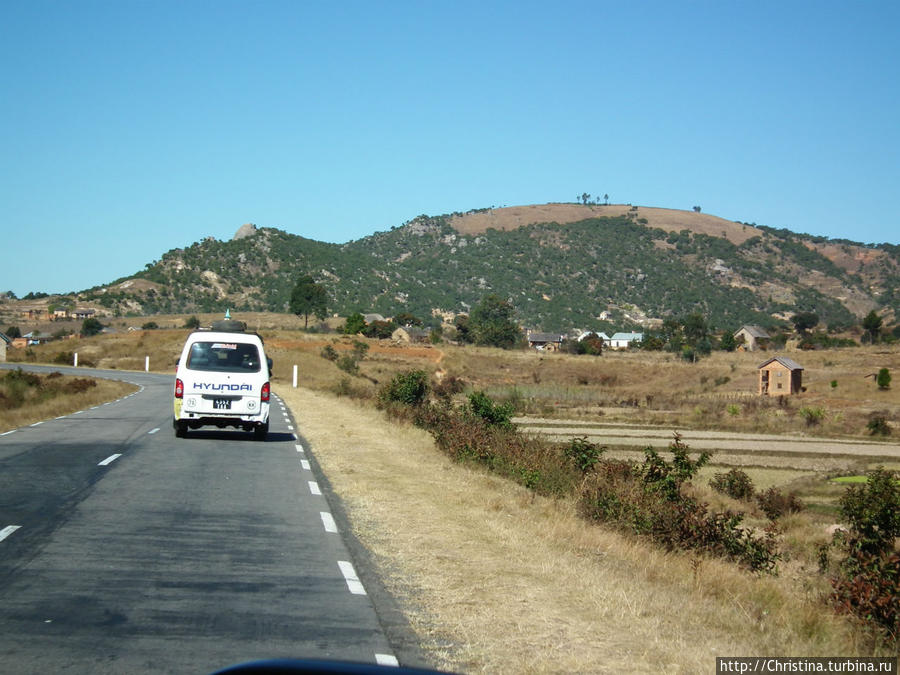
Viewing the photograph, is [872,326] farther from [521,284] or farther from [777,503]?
[777,503]

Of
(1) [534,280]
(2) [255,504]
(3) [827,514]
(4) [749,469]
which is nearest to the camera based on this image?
(2) [255,504]

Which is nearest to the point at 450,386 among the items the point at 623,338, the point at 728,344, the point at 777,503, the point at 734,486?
the point at 734,486

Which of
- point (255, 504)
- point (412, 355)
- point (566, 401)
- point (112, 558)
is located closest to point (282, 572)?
point (112, 558)

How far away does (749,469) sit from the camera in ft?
119

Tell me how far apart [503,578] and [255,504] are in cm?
502

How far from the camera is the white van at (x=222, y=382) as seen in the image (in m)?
19.4

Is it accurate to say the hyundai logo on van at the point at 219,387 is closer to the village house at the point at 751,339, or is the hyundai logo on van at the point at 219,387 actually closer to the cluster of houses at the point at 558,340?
the cluster of houses at the point at 558,340

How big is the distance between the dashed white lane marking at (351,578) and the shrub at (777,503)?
17949 millimetres

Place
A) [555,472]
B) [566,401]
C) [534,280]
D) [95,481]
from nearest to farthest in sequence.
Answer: [95,481] → [555,472] → [566,401] → [534,280]

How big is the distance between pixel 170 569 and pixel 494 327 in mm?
102624

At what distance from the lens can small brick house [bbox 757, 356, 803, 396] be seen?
231ft

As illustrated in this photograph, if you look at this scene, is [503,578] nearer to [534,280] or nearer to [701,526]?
[701,526]

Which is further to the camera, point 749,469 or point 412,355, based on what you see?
point 412,355

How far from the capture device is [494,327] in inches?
4353
